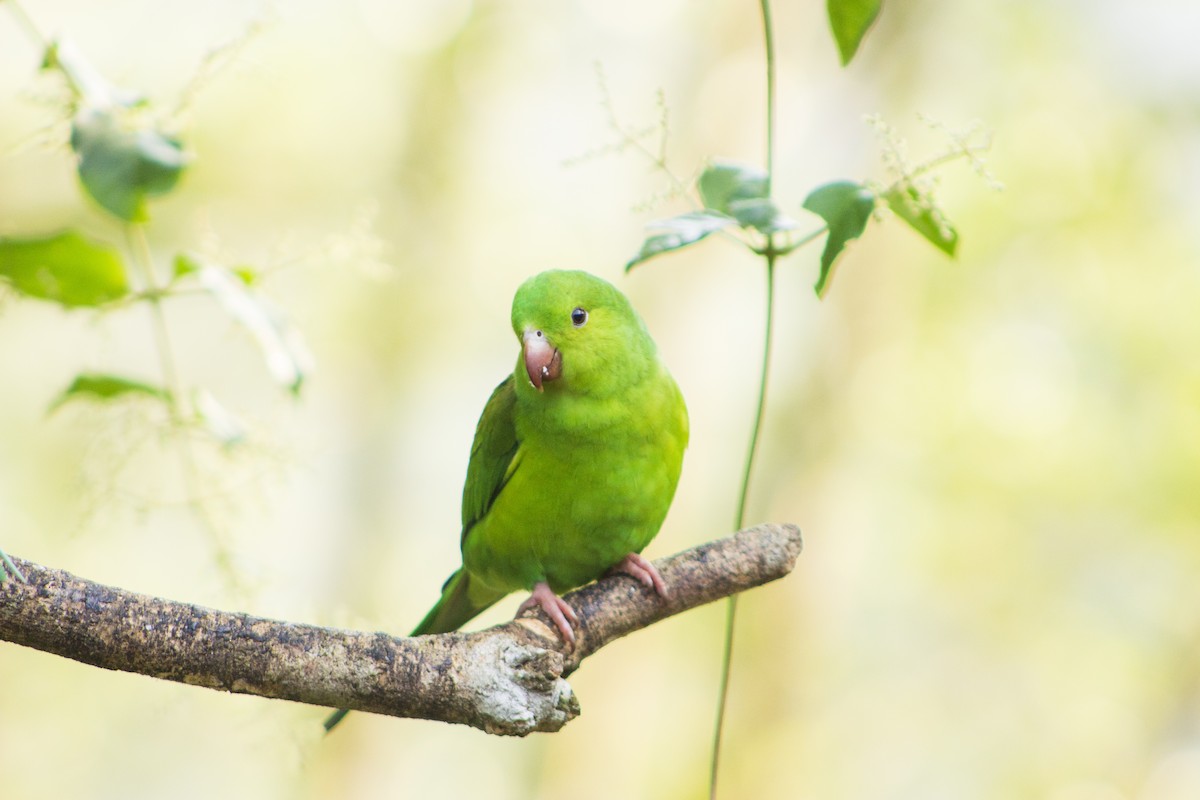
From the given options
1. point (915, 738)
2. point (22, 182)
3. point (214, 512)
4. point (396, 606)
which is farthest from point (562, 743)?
point (22, 182)

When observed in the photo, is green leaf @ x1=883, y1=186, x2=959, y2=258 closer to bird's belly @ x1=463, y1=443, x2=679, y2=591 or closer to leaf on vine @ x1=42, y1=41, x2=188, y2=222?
bird's belly @ x1=463, y1=443, x2=679, y2=591

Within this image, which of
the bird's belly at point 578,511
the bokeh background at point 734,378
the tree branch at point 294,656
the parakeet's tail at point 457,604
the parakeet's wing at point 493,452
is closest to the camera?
the tree branch at point 294,656

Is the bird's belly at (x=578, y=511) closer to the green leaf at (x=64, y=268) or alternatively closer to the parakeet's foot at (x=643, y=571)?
the parakeet's foot at (x=643, y=571)

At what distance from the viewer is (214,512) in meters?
2.53

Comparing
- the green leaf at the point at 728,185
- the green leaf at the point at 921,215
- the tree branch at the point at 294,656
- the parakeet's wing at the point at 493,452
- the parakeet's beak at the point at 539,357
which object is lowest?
the tree branch at the point at 294,656

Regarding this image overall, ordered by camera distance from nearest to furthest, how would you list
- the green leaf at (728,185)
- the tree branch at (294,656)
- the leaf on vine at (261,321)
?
1. the tree branch at (294,656)
2. the green leaf at (728,185)
3. the leaf on vine at (261,321)

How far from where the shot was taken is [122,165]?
1834 mm

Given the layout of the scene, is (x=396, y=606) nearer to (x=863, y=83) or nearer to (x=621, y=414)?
(x=863, y=83)

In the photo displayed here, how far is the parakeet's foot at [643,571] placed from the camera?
194cm

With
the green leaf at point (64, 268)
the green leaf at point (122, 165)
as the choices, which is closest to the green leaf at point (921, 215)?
the green leaf at point (122, 165)

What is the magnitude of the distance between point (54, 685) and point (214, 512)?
417 centimetres

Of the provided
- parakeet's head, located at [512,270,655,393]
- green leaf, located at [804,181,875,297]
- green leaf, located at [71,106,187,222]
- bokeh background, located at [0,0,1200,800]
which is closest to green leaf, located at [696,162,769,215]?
green leaf, located at [804,181,875,297]

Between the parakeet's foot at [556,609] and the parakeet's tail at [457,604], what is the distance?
0.47 metres

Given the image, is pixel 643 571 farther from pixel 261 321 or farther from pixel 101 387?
pixel 101 387
